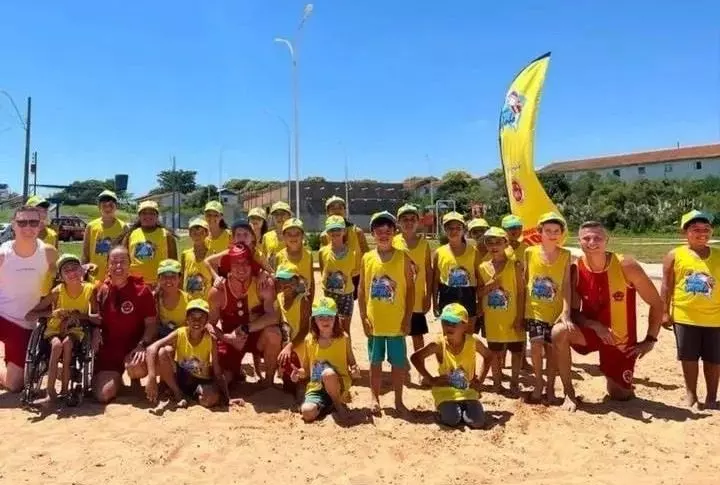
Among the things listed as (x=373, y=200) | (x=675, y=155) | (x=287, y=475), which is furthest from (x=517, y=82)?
(x=675, y=155)

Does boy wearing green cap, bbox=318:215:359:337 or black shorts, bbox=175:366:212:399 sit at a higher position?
boy wearing green cap, bbox=318:215:359:337

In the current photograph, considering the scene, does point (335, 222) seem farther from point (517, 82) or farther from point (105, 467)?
point (517, 82)

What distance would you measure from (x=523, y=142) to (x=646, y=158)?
7346cm

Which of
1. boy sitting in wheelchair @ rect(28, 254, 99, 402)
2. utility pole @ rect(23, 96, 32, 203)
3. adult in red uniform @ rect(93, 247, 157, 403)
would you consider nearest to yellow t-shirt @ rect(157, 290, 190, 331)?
adult in red uniform @ rect(93, 247, 157, 403)

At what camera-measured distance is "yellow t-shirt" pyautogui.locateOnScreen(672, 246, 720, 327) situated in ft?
18.1

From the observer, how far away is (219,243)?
6918 millimetres

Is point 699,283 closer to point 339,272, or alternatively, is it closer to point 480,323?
point 480,323

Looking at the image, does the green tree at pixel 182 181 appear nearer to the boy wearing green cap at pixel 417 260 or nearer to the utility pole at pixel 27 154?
the utility pole at pixel 27 154

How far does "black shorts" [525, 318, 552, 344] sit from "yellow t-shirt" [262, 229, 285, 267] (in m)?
3.02

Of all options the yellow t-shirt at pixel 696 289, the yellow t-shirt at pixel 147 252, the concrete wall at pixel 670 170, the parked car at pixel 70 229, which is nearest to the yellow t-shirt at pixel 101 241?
the yellow t-shirt at pixel 147 252

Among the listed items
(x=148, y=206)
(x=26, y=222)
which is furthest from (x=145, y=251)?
(x=26, y=222)

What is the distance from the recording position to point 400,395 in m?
5.43

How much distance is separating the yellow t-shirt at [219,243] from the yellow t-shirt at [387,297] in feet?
6.67

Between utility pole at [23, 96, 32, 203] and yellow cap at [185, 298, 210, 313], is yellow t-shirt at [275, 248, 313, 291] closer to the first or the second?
yellow cap at [185, 298, 210, 313]
